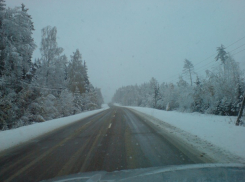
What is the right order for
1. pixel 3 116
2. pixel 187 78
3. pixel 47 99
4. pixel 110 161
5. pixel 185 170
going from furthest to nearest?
pixel 187 78 → pixel 47 99 → pixel 3 116 → pixel 110 161 → pixel 185 170

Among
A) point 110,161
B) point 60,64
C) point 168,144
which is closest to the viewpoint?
point 110,161

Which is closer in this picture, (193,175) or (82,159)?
(193,175)

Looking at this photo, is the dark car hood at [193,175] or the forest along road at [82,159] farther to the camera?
the forest along road at [82,159]

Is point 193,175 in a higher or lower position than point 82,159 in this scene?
higher

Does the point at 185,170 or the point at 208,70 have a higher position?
the point at 208,70

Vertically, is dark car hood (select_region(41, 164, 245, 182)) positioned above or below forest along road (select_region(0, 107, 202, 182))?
above

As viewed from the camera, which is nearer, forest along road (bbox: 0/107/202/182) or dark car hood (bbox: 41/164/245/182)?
dark car hood (bbox: 41/164/245/182)

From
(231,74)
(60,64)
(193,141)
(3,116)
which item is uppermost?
(60,64)

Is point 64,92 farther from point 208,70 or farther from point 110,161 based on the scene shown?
point 208,70

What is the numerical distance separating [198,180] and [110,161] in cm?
244

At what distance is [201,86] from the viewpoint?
86.8 ft

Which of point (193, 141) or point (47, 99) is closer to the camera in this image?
point (193, 141)

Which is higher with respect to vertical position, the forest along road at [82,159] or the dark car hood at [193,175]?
the dark car hood at [193,175]

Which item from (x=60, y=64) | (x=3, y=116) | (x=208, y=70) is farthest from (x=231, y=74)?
(x=3, y=116)
